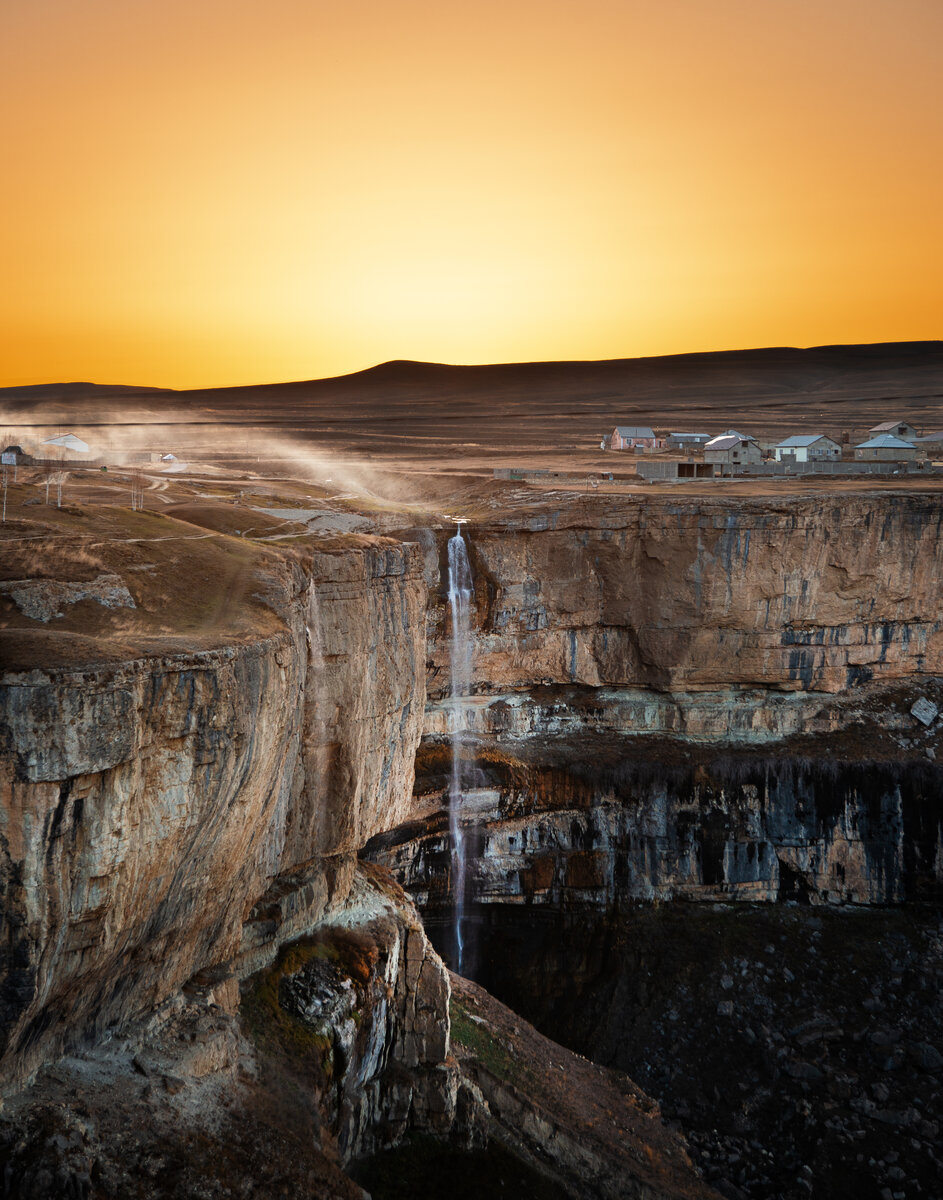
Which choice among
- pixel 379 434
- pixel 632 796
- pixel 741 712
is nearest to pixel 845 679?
pixel 741 712

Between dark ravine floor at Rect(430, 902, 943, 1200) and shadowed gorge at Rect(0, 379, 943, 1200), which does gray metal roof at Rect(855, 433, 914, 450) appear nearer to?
shadowed gorge at Rect(0, 379, 943, 1200)

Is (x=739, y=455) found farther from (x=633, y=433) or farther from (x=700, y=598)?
(x=633, y=433)

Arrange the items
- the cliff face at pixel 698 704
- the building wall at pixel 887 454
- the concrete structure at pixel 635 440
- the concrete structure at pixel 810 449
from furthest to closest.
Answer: the concrete structure at pixel 635 440, the concrete structure at pixel 810 449, the building wall at pixel 887 454, the cliff face at pixel 698 704

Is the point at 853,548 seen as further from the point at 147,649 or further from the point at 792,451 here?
the point at 147,649

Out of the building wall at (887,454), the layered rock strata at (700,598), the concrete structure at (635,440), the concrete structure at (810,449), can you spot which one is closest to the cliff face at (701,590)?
the layered rock strata at (700,598)

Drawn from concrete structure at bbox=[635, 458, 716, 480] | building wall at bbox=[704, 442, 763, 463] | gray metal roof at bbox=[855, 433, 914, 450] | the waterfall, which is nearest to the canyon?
the waterfall

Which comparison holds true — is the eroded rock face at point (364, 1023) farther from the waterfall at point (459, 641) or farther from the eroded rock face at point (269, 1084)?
the waterfall at point (459, 641)

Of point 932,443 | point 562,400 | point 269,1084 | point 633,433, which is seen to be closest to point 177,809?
point 269,1084
